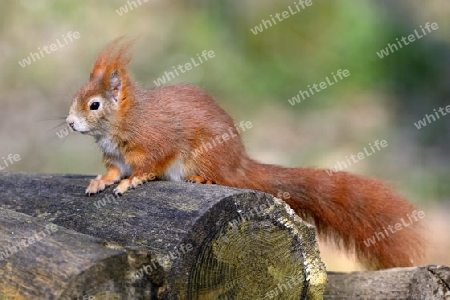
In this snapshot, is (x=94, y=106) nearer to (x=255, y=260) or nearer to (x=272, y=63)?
(x=255, y=260)

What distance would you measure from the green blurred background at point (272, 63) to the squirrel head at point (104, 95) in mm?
3309

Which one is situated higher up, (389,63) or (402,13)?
(402,13)

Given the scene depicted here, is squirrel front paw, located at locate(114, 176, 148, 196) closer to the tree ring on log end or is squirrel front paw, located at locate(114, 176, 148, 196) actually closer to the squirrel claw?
the squirrel claw

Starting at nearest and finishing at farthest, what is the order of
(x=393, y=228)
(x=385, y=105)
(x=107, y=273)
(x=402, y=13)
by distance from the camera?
(x=107, y=273), (x=393, y=228), (x=385, y=105), (x=402, y=13)

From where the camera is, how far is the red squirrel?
2.45 meters

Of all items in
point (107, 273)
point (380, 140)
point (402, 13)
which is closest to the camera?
point (107, 273)

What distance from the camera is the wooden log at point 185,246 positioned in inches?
64.6

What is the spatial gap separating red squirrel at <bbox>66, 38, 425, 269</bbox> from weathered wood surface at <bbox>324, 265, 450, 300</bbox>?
9 centimetres

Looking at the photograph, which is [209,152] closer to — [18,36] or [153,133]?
Result: [153,133]

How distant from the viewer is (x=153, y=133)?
2.47 metres

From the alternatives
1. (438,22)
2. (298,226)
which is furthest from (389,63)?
(298,226)

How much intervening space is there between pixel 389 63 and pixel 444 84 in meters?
0.54

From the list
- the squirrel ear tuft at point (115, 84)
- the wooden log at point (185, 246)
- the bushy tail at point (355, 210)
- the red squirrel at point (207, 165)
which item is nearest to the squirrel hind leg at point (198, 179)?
the red squirrel at point (207, 165)

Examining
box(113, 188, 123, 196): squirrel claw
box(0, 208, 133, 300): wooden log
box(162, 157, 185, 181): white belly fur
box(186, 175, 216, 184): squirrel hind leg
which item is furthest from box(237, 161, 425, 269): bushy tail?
box(0, 208, 133, 300): wooden log
